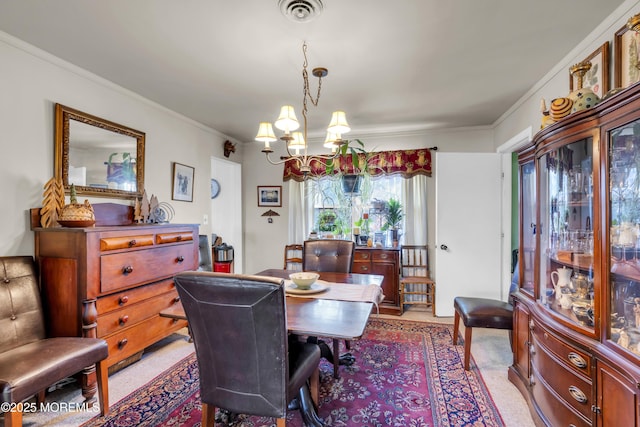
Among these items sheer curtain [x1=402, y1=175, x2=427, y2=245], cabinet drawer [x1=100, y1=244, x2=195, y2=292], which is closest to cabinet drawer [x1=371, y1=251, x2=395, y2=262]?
sheer curtain [x1=402, y1=175, x2=427, y2=245]

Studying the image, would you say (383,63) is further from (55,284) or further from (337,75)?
(55,284)

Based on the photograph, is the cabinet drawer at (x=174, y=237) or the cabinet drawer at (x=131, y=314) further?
the cabinet drawer at (x=174, y=237)

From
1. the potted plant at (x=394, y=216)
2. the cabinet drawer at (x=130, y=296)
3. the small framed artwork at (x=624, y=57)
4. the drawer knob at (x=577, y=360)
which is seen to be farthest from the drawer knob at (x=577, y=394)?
the potted plant at (x=394, y=216)

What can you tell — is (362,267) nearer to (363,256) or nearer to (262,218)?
(363,256)

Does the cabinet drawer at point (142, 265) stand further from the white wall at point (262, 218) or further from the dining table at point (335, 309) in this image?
the white wall at point (262, 218)

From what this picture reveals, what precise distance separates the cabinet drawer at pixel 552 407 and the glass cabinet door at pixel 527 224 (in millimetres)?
555

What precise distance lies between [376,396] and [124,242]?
2.11 m

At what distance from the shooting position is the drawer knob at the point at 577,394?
1.45 meters

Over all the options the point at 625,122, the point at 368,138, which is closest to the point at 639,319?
the point at 625,122

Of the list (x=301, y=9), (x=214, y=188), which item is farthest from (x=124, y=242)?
(x=214, y=188)

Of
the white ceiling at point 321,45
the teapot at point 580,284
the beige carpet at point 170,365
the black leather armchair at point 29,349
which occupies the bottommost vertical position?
the beige carpet at point 170,365

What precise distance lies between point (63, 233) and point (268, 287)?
179 cm

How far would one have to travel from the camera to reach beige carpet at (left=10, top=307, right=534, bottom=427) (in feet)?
6.28

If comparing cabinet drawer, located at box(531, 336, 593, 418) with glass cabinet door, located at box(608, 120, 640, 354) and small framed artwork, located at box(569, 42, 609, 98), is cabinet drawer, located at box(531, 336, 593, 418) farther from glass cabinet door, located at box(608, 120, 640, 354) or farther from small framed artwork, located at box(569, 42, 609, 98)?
small framed artwork, located at box(569, 42, 609, 98)
